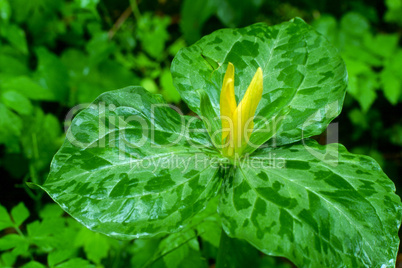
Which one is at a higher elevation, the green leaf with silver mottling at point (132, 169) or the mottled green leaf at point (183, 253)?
the green leaf with silver mottling at point (132, 169)

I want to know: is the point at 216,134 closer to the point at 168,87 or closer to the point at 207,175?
the point at 207,175

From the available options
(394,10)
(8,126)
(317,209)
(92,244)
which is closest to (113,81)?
(8,126)

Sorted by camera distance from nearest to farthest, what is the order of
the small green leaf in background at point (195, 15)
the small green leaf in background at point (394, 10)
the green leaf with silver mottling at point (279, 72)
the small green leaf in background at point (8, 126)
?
the green leaf with silver mottling at point (279, 72) → the small green leaf in background at point (8, 126) → the small green leaf in background at point (195, 15) → the small green leaf in background at point (394, 10)

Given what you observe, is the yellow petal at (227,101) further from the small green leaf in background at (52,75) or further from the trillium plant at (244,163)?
the small green leaf in background at (52,75)

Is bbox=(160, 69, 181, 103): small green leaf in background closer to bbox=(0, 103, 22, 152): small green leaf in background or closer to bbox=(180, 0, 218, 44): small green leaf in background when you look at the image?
bbox=(180, 0, 218, 44): small green leaf in background

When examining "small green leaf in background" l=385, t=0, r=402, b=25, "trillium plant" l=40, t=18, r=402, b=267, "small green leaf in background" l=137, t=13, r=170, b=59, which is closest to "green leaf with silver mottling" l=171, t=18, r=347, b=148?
"trillium plant" l=40, t=18, r=402, b=267

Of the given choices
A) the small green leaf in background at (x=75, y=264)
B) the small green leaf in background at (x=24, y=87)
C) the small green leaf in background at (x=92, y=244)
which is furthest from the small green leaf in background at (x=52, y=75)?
the small green leaf in background at (x=75, y=264)
